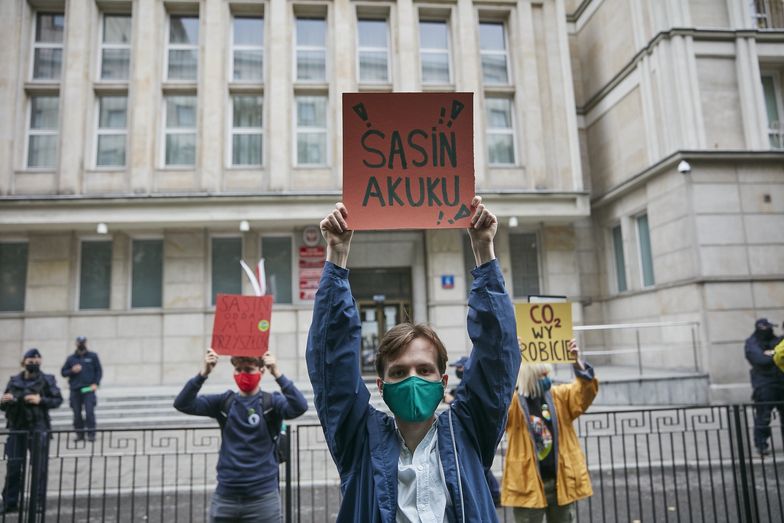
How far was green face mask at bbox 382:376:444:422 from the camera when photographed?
2008mm

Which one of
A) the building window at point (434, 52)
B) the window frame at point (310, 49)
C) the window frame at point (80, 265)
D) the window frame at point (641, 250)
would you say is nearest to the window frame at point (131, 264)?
the window frame at point (80, 265)

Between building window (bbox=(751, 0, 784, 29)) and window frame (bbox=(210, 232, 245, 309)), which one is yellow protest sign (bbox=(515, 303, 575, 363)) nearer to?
window frame (bbox=(210, 232, 245, 309))

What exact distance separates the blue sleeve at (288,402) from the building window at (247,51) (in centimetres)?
1559

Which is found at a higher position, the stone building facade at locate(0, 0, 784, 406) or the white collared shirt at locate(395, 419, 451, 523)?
the stone building facade at locate(0, 0, 784, 406)

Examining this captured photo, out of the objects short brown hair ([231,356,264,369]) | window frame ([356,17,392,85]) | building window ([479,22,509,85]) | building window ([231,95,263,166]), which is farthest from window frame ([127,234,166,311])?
short brown hair ([231,356,264,369])

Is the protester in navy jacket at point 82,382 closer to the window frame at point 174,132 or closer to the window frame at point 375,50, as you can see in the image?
the window frame at point 174,132

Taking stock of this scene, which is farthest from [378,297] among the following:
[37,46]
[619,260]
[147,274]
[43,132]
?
[37,46]

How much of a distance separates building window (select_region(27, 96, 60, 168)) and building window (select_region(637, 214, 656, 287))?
19.4 metres

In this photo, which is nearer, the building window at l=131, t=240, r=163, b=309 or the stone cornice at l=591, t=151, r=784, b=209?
the stone cornice at l=591, t=151, r=784, b=209

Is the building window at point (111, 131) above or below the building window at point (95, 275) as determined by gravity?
above

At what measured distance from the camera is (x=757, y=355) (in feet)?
29.1

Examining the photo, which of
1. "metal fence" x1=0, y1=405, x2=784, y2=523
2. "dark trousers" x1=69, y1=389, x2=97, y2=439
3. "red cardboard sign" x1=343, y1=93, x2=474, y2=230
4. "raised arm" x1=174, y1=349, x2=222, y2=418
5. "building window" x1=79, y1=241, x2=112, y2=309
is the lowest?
"metal fence" x1=0, y1=405, x2=784, y2=523

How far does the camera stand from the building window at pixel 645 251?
17250 mm

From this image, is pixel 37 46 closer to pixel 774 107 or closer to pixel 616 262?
pixel 616 262
